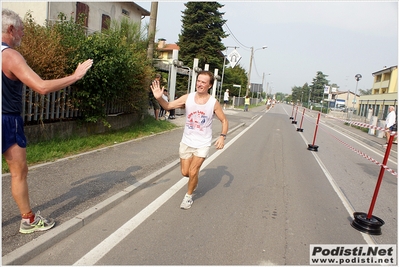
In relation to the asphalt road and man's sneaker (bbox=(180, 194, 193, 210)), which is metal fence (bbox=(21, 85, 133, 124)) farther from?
man's sneaker (bbox=(180, 194, 193, 210))

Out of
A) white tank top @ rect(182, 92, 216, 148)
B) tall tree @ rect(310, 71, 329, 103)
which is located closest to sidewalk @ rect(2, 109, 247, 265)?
white tank top @ rect(182, 92, 216, 148)

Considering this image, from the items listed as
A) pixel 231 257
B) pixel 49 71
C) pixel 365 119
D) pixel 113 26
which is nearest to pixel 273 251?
pixel 231 257

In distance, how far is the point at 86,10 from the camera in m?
20.7

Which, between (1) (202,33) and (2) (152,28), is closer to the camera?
(2) (152,28)

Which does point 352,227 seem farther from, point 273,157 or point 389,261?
point 273,157

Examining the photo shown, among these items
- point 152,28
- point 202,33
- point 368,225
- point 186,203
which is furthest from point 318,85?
point 186,203

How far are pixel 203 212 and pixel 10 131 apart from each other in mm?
2688

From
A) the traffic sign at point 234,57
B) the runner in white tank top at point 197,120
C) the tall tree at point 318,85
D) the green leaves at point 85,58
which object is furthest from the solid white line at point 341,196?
the tall tree at point 318,85

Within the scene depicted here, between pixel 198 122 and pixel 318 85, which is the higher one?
pixel 318 85

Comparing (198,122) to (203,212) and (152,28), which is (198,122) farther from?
(152,28)

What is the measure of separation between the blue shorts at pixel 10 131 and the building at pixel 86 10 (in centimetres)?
1040

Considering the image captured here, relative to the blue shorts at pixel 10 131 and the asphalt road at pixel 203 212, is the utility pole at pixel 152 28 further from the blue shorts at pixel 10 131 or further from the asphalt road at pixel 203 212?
the blue shorts at pixel 10 131

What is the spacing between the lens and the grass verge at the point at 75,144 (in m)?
5.78

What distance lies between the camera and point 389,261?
3.56m
